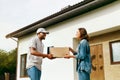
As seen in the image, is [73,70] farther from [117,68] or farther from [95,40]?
[117,68]

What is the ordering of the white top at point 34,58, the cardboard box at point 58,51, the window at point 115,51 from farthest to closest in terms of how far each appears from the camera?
the window at point 115,51 → the cardboard box at point 58,51 → the white top at point 34,58

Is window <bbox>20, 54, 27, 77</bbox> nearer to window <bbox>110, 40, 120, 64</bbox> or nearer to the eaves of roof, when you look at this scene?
the eaves of roof

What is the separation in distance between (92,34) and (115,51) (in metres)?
1.22

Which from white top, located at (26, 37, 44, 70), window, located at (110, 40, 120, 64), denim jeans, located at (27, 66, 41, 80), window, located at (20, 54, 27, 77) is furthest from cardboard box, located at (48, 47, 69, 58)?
window, located at (20, 54, 27, 77)

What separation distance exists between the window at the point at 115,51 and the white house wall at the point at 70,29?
64 cm

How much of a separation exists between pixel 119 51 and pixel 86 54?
3.73m

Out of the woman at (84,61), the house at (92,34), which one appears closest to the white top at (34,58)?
the woman at (84,61)

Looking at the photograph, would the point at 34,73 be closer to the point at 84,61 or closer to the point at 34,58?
the point at 34,58

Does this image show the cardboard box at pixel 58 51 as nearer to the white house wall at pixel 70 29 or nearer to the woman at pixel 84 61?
the woman at pixel 84 61

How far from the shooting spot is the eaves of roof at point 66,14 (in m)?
9.60

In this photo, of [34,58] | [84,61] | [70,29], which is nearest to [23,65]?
[70,29]

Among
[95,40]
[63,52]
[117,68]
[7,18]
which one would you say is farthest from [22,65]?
[7,18]

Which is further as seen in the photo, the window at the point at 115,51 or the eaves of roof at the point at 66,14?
the eaves of roof at the point at 66,14

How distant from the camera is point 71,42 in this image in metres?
10.9
